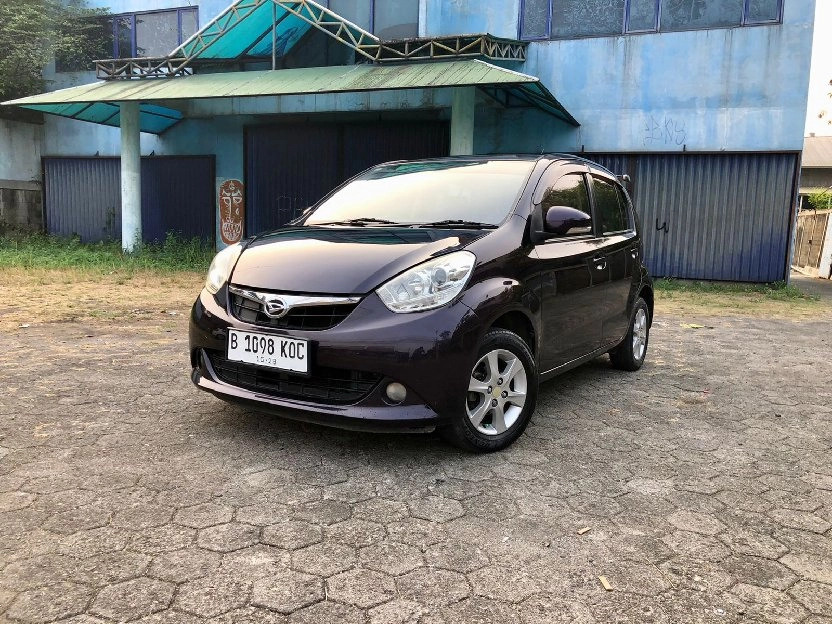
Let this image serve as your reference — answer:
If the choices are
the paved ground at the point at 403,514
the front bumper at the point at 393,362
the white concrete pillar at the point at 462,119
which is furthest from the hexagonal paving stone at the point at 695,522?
the white concrete pillar at the point at 462,119

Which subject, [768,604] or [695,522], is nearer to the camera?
[768,604]

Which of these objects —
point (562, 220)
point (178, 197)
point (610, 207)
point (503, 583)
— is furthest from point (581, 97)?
point (503, 583)

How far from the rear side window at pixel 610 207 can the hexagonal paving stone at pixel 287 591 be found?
3.37 metres

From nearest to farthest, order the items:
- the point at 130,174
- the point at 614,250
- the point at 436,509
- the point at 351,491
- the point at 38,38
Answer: the point at 436,509
the point at 351,491
the point at 614,250
the point at 130,174
the point at 38,38

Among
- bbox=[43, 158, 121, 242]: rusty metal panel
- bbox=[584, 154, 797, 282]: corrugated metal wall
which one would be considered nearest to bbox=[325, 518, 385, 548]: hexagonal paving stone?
bbox=[584, 154, 797, 282]: corrugated metal wall

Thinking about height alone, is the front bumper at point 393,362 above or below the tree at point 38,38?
below

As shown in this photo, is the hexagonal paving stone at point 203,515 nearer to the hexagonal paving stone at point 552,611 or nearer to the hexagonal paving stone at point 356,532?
the hexagonal paving stone at point 356,532

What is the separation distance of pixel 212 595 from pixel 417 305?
59.3 inches

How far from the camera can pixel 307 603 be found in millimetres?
2115

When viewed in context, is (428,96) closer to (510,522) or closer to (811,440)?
(811,440)

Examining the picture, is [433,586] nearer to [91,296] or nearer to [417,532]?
[417,532]

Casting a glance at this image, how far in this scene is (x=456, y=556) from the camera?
2.44 m

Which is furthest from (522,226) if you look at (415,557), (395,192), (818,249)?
(818,249)

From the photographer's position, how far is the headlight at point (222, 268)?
11.8ft
